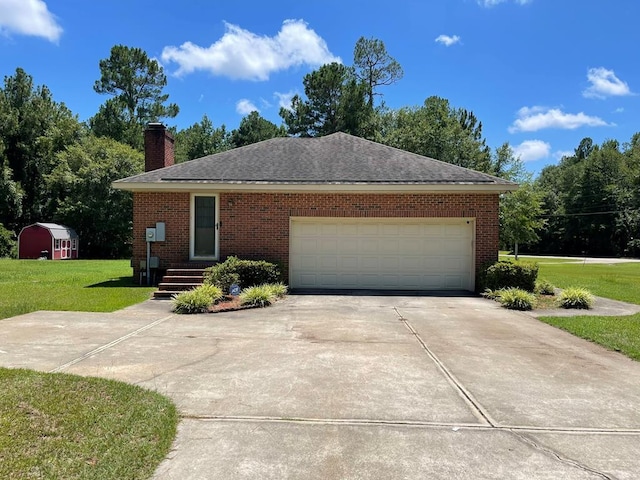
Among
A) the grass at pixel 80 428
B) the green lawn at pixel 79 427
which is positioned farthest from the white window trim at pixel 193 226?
the grass at pixel 80 428

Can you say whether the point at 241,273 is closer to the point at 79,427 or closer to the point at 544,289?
the point at 544,289

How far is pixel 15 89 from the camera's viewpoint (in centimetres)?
4209

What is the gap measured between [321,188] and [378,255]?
8.85 ft

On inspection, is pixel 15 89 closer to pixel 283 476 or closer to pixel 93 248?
pixel 93 248

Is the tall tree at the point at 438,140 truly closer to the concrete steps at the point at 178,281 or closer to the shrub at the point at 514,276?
the shrub at the point at 514,276

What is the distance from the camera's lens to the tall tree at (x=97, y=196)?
34.8m

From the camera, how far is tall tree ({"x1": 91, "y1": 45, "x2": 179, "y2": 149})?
147ft

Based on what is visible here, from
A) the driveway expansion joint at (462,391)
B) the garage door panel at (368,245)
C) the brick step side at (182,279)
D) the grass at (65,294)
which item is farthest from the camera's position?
the garage door panel at (368,245)

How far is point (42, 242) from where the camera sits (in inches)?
1226

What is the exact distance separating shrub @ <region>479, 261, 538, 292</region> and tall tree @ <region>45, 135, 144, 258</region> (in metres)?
29.3

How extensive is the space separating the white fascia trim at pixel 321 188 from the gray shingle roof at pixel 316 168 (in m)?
0.13

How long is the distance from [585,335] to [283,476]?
6.90m

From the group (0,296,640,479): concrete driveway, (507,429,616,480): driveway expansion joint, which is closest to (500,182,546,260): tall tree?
(0,296,640,479): concrete driveway

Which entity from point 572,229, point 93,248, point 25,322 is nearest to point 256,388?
point 25,322
